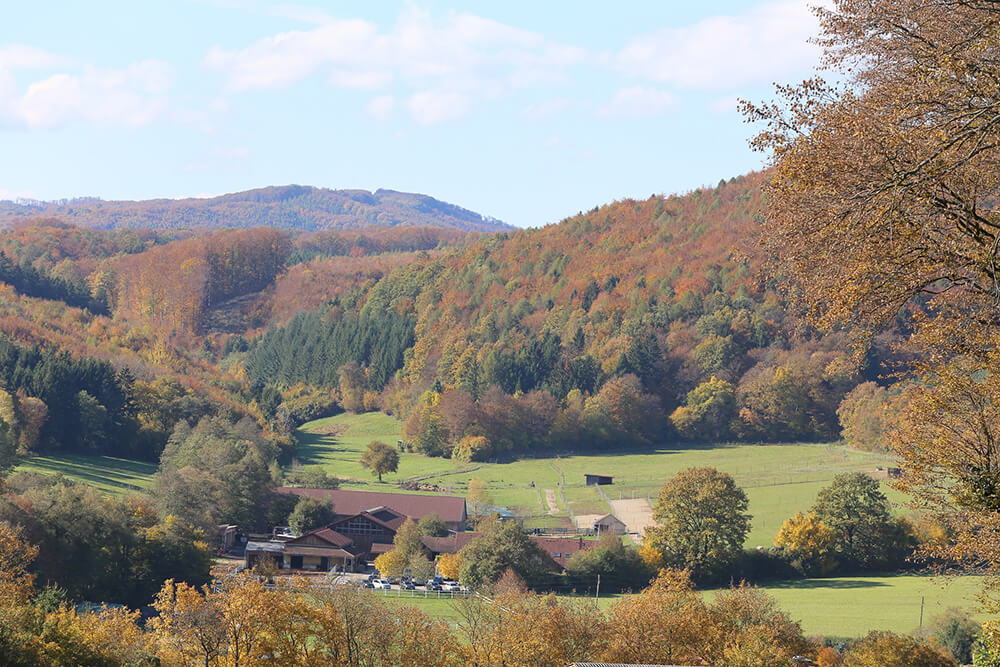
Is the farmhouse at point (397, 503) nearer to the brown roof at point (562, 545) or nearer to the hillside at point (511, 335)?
the brown roof at point (562, 545)

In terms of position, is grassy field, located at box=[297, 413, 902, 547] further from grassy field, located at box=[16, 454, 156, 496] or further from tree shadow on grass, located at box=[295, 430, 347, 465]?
grassy field, located at box=[16, 454, 156, 496]

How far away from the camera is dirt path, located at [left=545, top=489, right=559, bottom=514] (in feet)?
240

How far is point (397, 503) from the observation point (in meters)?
70.6

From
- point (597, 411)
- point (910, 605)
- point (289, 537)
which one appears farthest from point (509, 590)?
point (597, 411)

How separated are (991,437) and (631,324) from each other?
11663cm

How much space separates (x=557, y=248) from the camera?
555 feet

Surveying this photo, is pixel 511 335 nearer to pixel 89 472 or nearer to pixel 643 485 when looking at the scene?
pixel 643 485

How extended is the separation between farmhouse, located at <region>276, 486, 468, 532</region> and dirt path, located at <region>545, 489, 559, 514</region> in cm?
682

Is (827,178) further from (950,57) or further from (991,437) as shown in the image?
(991,437)

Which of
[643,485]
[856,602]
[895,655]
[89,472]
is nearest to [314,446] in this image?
[89,472]

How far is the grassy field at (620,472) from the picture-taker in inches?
2768

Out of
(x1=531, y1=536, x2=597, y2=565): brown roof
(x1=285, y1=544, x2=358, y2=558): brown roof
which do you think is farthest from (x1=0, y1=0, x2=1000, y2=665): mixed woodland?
(x1=285, y1=544, x2=358, y2=558): brown roof

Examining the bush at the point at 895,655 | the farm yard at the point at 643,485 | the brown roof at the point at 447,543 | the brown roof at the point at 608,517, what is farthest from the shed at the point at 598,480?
the bush at the point at 895,655

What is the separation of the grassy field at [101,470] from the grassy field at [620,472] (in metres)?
17.7
